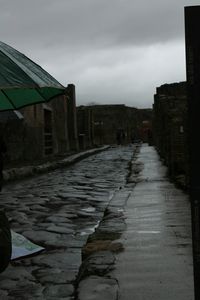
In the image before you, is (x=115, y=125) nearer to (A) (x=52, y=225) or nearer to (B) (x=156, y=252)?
Result: (A) (x=52, y=225)

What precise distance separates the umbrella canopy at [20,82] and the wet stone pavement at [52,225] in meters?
1.46

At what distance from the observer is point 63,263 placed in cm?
489

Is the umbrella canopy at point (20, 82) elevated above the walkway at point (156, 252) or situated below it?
above

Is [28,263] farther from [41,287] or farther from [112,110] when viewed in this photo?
[112,110]

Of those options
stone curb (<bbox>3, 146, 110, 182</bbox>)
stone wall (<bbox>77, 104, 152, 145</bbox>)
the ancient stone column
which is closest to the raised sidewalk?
stone curb (<bbox>3, 146, 110, 182</bbox>)

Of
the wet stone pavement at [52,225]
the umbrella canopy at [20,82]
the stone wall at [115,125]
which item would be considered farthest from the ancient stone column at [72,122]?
the umbrella canopy at [20,82]

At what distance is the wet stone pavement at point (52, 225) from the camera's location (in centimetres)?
416

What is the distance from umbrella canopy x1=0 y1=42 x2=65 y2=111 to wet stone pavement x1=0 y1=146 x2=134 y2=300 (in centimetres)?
146

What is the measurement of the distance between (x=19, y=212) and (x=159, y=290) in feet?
15.7

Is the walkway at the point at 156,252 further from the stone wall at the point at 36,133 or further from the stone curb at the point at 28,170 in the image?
the stone wall at the point at 36,133

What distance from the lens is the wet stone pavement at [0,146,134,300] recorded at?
13.7 feet

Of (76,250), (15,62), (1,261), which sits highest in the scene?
(15,62)

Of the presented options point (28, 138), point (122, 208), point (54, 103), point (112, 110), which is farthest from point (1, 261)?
point (112, 110)

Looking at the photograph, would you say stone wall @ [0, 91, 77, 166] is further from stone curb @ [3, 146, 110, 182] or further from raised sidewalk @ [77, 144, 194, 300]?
raised sidewalk @ [77, 144, 194, 300]
